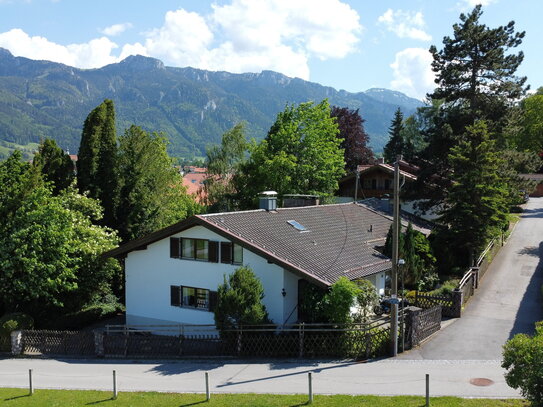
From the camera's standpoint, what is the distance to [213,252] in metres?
24.3

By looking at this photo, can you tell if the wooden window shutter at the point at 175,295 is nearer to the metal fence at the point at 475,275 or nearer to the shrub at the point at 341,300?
the shrub at the point at 341,300

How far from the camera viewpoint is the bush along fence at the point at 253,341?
2044 centimetres

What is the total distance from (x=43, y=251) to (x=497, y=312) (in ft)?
75.5

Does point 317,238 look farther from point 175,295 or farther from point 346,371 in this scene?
point 346,371

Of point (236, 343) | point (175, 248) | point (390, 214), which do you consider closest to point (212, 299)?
point (175, 248)

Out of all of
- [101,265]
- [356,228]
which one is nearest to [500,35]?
[356,228]

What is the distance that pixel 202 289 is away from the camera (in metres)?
24.7

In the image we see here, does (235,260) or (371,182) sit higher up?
(371,182)

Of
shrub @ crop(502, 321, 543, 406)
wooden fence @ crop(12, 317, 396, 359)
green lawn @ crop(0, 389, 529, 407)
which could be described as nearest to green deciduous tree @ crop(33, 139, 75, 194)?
wooden fence @ crop(12, 317, 396, 359)

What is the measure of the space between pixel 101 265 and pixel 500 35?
115 ft

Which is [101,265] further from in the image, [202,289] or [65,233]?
[202,289]

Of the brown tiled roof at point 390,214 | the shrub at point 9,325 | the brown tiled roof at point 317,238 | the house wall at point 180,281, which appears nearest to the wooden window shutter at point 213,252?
the house wall at point 180,281

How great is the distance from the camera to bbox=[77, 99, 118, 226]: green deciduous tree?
35.3m

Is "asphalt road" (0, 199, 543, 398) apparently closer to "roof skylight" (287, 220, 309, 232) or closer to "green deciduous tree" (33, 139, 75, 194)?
"roof skylight" (287, 220, 309, 232)
